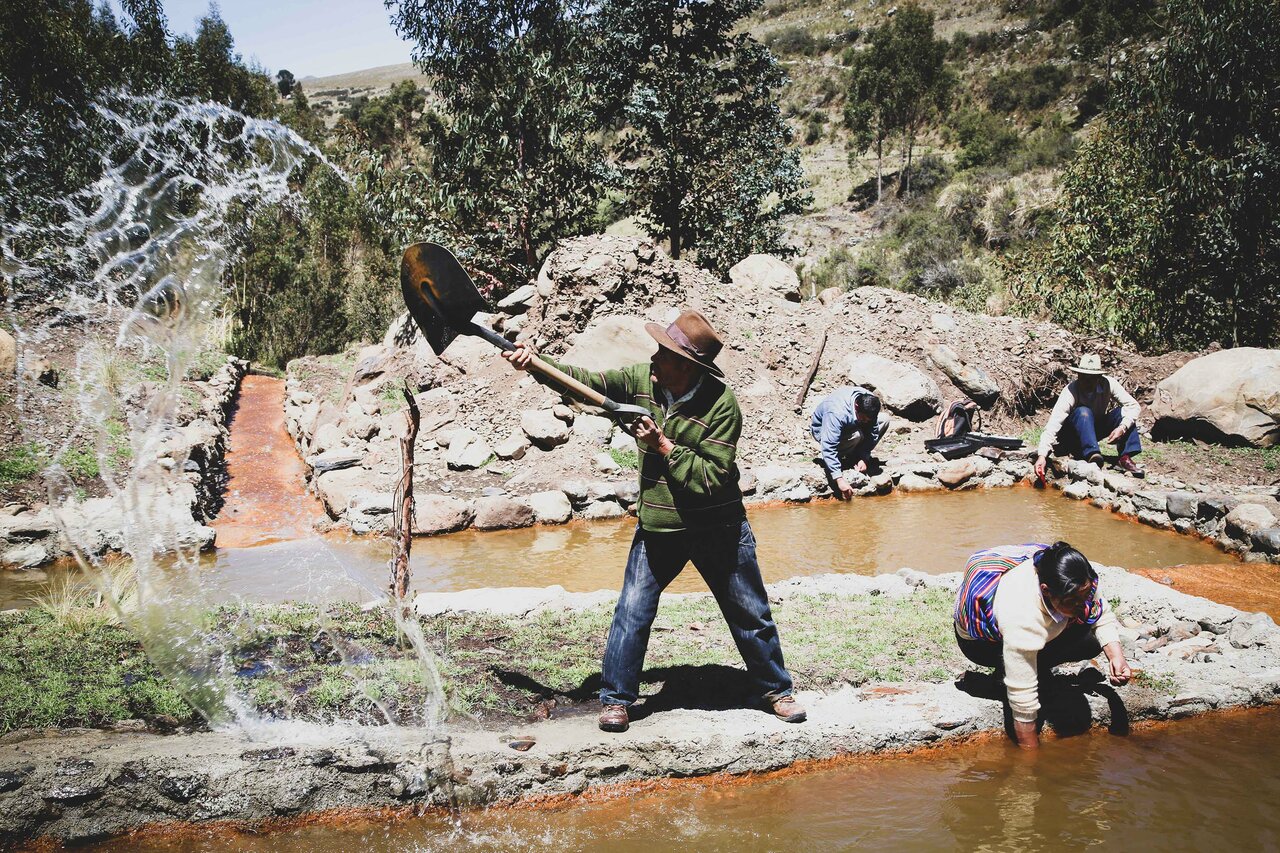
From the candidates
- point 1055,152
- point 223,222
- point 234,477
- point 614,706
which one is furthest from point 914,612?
point 1055,152

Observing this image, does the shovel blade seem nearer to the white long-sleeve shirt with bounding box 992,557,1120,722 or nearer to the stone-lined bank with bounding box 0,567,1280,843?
the stone-lined bank with bounding box 0,567,1280,843

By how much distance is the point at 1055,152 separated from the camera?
32.6 m

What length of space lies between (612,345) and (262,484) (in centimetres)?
535

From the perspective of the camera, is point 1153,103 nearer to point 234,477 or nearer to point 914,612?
point 914,612

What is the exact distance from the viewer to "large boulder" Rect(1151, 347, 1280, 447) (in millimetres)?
9852

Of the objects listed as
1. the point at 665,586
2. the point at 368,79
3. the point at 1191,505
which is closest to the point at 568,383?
the point at 665,586

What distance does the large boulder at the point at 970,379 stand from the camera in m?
13.1

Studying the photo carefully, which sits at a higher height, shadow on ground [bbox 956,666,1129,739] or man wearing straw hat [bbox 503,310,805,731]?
man wearing straw hat [bbox 503,310,805,731]

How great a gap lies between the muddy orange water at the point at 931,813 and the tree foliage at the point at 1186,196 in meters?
11.8

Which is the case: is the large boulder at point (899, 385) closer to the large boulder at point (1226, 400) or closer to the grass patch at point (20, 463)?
the large boulder at point (1226, 400)

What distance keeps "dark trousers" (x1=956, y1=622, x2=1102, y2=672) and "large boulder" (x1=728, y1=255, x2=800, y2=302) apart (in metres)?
12.3

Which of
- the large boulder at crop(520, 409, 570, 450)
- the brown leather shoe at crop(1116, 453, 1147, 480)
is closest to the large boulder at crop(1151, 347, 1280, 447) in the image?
the brown leather shoe at crop(1116, 453, 1147, 480)

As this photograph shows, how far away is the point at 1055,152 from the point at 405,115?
33487 mm

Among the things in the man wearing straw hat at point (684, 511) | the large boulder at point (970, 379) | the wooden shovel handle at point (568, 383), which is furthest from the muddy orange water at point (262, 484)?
the large boulder at point (970, 379)
